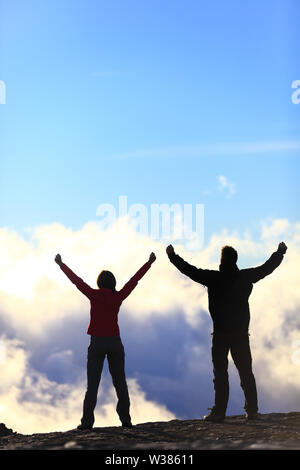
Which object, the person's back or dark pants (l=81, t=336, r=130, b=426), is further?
the person's back

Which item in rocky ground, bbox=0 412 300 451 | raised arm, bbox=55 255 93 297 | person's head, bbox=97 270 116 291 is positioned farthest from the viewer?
person's head, bbox=97 270 116 291

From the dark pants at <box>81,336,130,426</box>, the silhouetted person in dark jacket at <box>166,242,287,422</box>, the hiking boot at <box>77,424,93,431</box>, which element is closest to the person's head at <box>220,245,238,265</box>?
the silhouetted person in dark jacket at <box>166,242,287,422</box>

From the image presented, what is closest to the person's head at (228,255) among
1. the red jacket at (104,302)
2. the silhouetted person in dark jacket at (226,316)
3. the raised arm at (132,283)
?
the silhouetted person in dark jacket at (226,316)

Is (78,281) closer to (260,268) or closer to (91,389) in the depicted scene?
(91,389)

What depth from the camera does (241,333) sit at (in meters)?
15.7

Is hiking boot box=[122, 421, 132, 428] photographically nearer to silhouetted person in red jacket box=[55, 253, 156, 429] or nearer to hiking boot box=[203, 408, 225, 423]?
silhouetted person in red jacket box=[55, 253, 156, 429]

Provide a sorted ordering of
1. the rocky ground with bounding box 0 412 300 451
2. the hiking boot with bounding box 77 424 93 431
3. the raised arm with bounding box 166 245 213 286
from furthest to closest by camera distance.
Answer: the raised arm with bounding box 166 245 213 286
the hiking boot with bounding box 77 424 93 431
the rocky ground with bounding box 0 412 300 451

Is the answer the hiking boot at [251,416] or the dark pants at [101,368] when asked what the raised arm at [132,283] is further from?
the hiking boot at [251,416]

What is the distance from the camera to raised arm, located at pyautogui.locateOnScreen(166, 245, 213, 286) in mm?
15742

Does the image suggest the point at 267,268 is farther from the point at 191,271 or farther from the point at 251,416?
the point at 251,416

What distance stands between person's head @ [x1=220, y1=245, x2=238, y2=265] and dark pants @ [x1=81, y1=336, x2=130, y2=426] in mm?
3054

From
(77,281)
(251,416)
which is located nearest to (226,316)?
(251,416)

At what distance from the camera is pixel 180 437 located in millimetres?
13852
